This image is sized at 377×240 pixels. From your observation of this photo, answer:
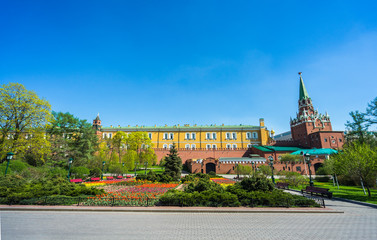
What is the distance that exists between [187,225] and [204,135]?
1774 inches

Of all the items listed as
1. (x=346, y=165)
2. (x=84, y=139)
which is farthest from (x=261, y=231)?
(x=84, y=139)

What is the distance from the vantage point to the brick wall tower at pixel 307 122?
4759 centimetres

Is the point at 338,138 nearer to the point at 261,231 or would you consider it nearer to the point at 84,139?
the point at 261,231

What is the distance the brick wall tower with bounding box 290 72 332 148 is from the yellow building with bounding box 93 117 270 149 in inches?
344

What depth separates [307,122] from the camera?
47.9 m

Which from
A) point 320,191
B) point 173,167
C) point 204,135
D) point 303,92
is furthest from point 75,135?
point 303,92

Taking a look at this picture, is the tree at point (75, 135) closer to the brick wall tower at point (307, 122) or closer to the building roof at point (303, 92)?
the brick wall tower at point (307, 122)

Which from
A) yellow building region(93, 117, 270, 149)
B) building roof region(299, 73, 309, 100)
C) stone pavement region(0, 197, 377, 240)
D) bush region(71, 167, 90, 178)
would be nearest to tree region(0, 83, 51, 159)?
bush region(71, 167, 90, 178)

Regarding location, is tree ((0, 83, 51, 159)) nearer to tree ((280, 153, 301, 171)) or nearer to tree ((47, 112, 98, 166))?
tree ((47, 112, 98, 166))

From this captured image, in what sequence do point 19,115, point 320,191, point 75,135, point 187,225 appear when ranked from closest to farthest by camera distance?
point 187,225, point 320,191, point 19,115, point 75,135

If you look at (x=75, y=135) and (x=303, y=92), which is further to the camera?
(x=303, y=92)

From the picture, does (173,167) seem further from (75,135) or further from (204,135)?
(204,135)

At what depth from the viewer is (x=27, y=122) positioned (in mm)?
20109

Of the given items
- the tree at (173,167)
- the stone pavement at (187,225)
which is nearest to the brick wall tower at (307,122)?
the tree at (173,167)
